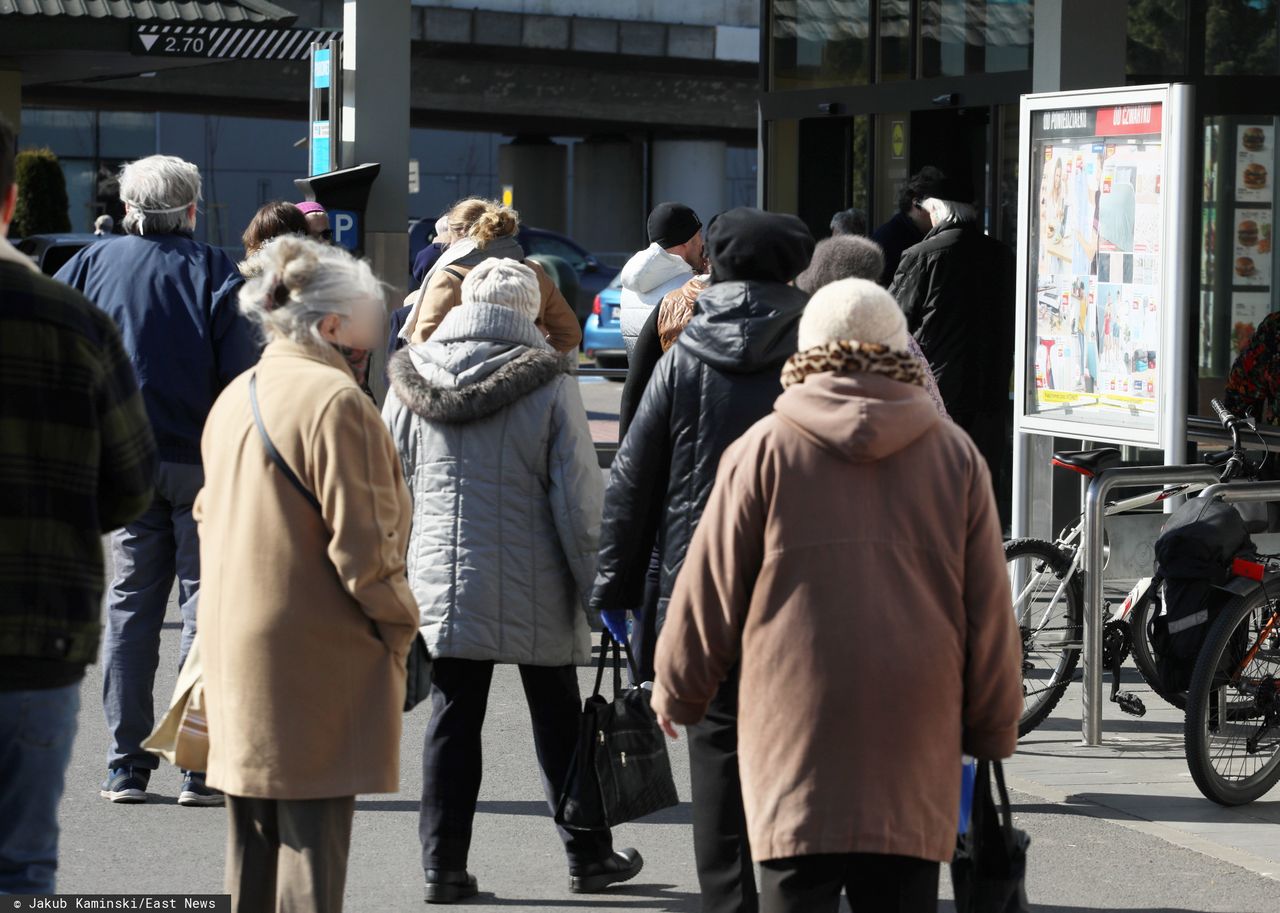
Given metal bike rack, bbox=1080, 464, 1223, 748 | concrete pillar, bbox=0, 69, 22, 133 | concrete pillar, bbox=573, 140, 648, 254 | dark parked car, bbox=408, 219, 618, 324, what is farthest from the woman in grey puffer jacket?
concrete pillar, bbox=573, 140, 648, 254

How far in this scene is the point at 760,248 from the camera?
15.5 feet

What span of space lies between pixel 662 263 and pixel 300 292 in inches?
191

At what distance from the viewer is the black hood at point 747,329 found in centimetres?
464

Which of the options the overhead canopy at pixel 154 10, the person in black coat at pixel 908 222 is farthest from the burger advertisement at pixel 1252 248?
the overhead canopy at pixel 154 10

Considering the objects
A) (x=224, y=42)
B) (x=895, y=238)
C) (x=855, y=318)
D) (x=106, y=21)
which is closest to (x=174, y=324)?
(x=855, y=318)

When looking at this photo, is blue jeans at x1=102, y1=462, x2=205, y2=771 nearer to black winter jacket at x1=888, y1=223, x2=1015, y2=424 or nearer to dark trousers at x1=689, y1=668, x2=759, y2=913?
dark trousers at x1=689, y1=668, x2=759, y2=913

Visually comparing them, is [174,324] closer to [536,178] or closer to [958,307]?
[958,307]

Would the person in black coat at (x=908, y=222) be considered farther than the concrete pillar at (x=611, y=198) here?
No

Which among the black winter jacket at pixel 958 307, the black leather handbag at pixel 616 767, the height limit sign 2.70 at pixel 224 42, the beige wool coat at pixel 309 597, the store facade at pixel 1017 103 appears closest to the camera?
the beige wool coat at pixel 309 597

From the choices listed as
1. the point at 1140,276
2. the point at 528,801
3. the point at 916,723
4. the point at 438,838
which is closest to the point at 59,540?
the point at 916,723

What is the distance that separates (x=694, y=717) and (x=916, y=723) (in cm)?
48

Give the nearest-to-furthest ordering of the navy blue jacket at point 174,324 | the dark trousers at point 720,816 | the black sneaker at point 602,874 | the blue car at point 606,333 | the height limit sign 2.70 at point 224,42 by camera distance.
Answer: the dark trousers at point 720,816 < the black sneaker at point 602,874 < the navy blue jacket at point 174,324 < the height limit sign 2.70 at point 224,42 < the blue car at point 606,333

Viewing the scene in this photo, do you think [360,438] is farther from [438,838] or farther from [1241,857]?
[1241,857]

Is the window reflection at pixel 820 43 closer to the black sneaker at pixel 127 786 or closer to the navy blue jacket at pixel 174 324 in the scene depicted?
the navy blue jacket at pixel 174 324
